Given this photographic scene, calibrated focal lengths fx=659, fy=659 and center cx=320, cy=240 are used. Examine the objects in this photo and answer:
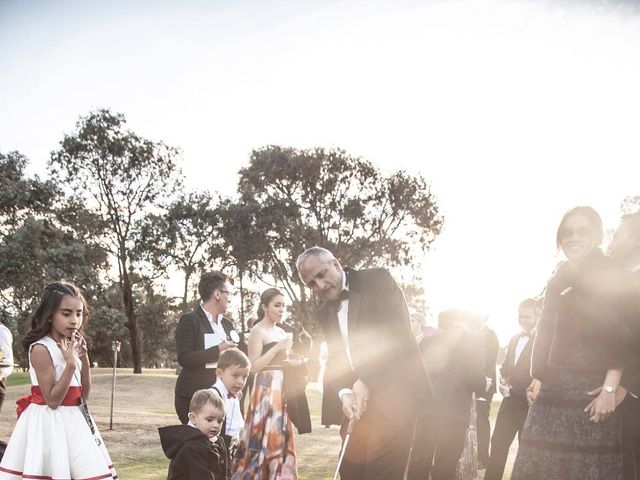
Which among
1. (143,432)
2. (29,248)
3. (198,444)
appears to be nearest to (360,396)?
(198,444)

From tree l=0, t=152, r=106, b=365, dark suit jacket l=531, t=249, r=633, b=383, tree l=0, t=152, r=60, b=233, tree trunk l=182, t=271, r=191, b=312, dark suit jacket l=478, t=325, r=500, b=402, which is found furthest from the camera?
tree trunk l=182, t=271, r=191, b=312

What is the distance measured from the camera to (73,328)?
16.4 ft

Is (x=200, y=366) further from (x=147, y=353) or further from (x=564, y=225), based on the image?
(x=147, y=353)

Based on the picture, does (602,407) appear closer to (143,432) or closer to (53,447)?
(53,447)

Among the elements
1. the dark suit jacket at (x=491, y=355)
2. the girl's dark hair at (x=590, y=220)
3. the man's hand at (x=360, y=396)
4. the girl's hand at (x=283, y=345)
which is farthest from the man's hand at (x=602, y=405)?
the dark suit jacket at (x=491, y=355)

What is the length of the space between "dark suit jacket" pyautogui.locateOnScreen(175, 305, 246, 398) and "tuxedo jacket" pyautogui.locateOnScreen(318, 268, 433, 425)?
6.65 ft

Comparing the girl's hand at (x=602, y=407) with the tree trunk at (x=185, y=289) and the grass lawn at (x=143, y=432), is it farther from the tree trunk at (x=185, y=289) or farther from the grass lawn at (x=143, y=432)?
the tree trunk at (x=185, y=289)

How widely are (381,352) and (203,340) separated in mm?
2707

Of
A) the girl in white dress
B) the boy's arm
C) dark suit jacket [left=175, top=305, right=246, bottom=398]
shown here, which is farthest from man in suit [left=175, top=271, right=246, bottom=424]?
the girl in white dress

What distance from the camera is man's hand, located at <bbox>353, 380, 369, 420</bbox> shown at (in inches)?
175

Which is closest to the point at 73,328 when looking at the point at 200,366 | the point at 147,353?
the point at 200,366

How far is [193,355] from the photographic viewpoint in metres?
6.52

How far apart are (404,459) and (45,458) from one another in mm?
2493

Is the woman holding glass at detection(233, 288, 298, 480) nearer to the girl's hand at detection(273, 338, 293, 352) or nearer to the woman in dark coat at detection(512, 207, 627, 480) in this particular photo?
the girl's hand at detection(273, 338, 293, 352)
